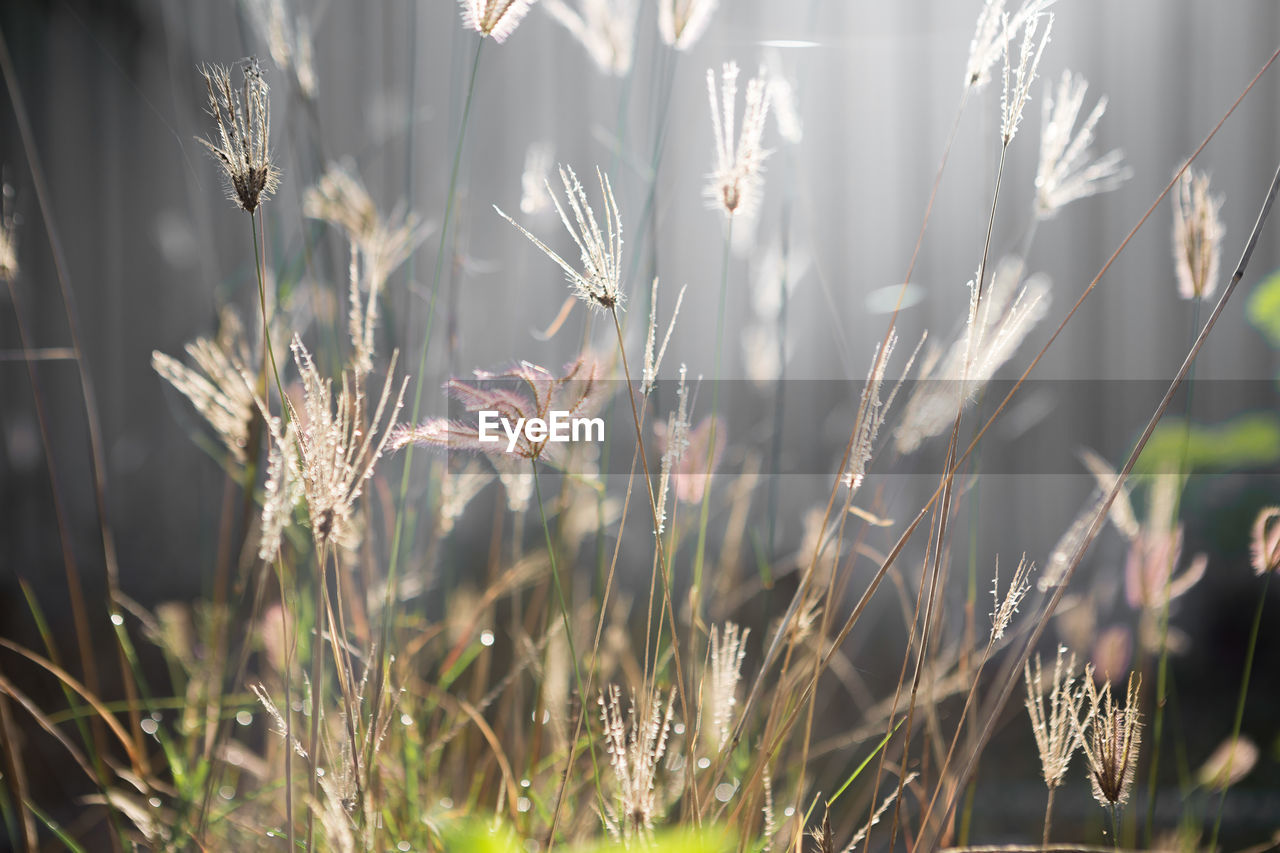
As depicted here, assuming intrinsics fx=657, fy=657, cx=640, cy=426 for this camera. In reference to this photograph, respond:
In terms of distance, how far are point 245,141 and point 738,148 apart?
10.8 inches

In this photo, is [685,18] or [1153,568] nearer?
[685,18]

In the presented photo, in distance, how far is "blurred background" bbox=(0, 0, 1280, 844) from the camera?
4.33 feet

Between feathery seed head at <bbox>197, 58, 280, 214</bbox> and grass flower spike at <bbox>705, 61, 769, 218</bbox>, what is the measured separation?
0.24 metres

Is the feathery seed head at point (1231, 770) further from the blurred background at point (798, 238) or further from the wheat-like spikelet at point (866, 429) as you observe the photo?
the blurred background at point (798, 238)

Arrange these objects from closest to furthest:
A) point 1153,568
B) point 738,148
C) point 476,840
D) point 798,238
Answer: point 476,840
point 738,148
point 1153,568
point 798,238

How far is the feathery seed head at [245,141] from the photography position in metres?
0.33

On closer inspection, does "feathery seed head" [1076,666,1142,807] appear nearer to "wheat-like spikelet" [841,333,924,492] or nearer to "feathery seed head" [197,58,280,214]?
"wheat-like spikelet" [841,333,924,492]

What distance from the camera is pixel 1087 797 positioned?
47.7 inches

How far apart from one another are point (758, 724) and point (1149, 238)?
1.66m

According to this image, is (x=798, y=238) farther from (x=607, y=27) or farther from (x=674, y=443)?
(x=674, y=443)

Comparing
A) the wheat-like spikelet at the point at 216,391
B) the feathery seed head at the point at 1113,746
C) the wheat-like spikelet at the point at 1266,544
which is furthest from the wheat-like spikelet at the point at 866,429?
Result: the wheat-like spikelet at the point at 216,391

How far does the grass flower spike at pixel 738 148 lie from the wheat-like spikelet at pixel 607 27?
0.12 meters

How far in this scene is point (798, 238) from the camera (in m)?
1.39

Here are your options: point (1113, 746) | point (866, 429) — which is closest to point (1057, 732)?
point (1113, 746)
